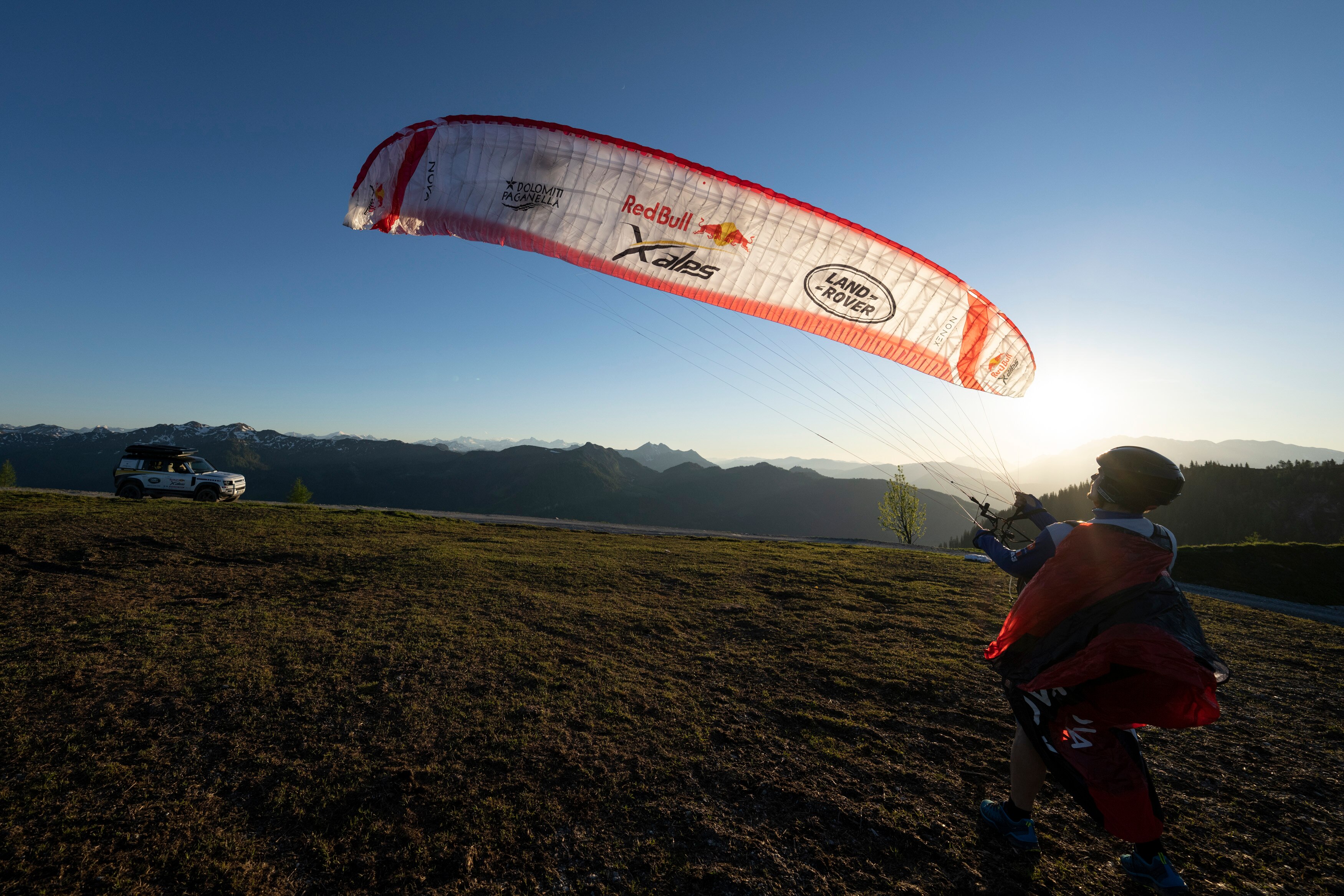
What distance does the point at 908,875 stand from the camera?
257 cm

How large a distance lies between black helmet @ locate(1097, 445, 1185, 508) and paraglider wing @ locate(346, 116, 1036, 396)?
5.61 metres

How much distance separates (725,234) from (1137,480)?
6308mm

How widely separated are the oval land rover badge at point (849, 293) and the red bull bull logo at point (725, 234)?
1.17 metres

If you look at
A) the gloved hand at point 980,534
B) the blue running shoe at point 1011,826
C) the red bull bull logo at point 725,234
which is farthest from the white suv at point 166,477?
the blue running shoe at point 1011,826

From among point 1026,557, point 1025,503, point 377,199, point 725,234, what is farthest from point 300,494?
point 1026,557

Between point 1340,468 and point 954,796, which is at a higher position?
point 1340,468

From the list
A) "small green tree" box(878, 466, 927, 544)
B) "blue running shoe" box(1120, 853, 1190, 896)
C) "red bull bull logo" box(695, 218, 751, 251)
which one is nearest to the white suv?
"red bull bull logo" box(695, 218, 751, 251)

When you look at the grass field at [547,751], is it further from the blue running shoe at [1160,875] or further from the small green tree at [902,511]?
the small green tree at [902,511]

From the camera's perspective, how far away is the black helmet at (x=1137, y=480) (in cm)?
265

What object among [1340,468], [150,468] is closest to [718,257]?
[150,468]

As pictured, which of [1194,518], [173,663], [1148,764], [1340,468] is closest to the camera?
[1148,764]

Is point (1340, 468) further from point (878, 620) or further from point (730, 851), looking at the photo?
point (730, 851)

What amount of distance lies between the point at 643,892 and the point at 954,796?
2.18m

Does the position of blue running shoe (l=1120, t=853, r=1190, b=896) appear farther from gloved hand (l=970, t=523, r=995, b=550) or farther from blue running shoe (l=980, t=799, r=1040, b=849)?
gloved hand (l=970, t=523, r=995, b=550)
